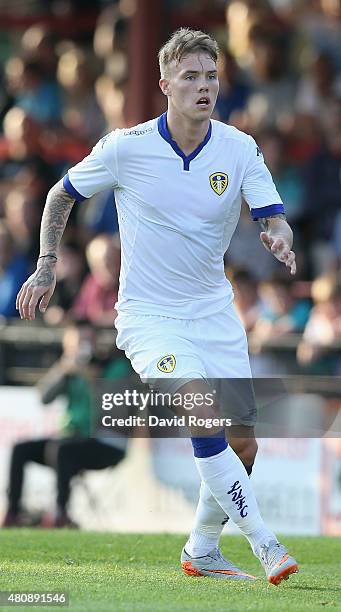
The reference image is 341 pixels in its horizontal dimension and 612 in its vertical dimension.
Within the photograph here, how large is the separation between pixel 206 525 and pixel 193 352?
1.02 m

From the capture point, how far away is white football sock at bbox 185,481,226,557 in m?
7.18

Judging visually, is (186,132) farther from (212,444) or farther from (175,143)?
(212,444)

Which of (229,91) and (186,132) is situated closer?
(186,132)

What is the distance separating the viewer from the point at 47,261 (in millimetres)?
7051

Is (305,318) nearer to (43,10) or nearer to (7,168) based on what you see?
(7,168)

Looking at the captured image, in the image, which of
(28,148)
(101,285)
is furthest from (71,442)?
(28,148)

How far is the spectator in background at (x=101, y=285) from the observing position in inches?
484

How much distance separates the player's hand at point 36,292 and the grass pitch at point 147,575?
142 centimetres

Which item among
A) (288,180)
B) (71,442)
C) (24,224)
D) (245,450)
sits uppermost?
(288,180)

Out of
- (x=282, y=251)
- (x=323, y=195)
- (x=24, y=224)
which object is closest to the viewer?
(x=282, y=251)

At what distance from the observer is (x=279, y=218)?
702 centimetres

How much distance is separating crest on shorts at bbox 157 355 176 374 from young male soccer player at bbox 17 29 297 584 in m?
0.09

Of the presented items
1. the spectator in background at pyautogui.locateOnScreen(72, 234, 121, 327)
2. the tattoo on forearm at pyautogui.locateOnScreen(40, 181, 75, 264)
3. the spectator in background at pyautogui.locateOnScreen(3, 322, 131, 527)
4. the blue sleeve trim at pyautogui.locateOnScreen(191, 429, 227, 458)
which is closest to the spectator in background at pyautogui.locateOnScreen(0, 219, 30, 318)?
the spectator in background at pyautogui.locateOnScreen(72, 234, 121, 327)

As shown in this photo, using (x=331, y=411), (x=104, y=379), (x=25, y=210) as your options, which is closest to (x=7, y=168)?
(x=25, y=210)
